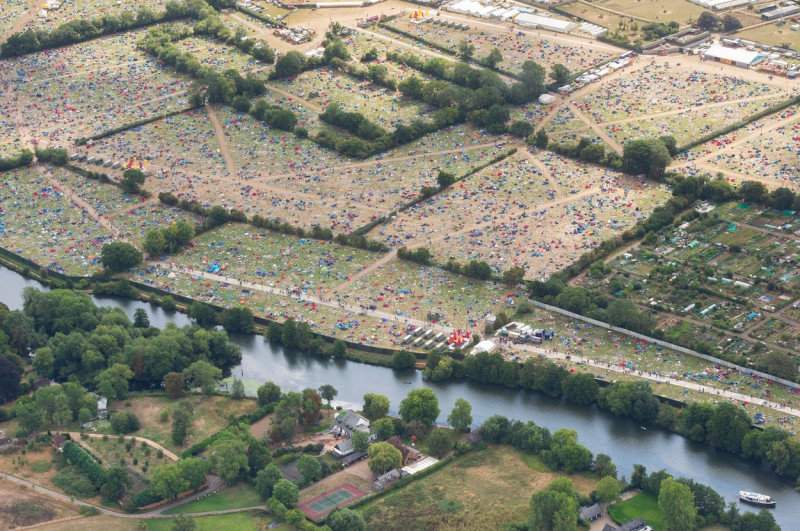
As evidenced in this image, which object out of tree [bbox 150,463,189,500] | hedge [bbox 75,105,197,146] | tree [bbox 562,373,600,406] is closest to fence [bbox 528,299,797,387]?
tree [bbox 562,373,600,406]

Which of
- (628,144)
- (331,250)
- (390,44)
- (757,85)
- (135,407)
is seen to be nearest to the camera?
(135,407)

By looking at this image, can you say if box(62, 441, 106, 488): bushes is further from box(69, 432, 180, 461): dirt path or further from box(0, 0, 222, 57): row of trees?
box(0, 0, 222, 57): row of trees

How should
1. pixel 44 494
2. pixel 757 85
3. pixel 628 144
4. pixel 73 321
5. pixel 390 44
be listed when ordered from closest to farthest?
pixel 44 494, pixel 73 321, pixel 628 144, pixel 757 85, pixel 390 44

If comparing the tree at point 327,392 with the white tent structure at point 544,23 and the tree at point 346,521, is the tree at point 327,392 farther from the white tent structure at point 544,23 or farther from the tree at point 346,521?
the white tent structure at point 544,23

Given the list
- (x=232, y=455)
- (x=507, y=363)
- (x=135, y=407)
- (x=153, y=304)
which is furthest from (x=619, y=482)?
(x=153, y=304)

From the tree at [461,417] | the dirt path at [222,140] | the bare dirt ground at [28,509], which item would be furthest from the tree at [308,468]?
the dirt path at [222,140]

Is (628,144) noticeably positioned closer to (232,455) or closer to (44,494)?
(232,455)
